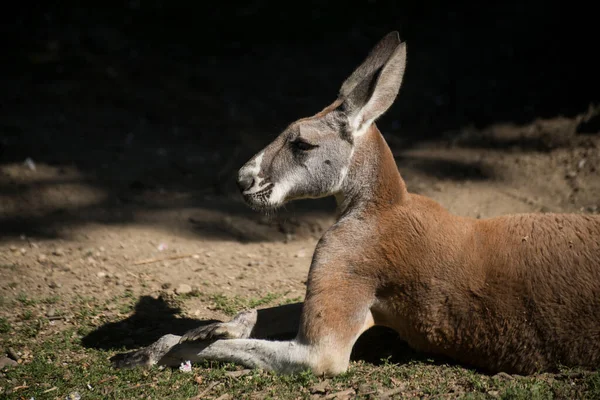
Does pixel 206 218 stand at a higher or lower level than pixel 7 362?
higher

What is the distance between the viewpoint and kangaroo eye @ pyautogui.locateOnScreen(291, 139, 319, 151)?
12.7ft

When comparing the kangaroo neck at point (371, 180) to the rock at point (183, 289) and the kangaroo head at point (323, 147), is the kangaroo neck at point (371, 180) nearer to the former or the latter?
the kangaroo head at point (323, 147)

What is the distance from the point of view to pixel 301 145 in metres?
3.89

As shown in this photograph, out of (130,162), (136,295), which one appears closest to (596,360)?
(136,295)

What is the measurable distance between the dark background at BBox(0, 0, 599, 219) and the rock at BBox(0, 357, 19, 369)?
2.91 meters

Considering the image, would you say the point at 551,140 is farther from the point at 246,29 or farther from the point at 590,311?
the point at 246,29

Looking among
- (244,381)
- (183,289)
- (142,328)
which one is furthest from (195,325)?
(244,381)

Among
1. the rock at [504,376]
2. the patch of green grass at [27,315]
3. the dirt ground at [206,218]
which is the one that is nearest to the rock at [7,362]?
the patch of green grass at [27,315]

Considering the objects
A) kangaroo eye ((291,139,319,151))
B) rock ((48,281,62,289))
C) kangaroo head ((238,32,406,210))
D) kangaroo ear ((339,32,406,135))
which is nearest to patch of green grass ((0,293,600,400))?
rock ((48,281,62,289))

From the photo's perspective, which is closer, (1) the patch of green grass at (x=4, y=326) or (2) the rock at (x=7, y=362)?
(2) the rock at (x=7, y=362)

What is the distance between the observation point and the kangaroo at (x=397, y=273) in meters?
3.30

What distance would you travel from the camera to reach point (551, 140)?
7586 mm

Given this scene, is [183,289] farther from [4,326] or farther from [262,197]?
[262,197]

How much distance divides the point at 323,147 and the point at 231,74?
20.7 feet
